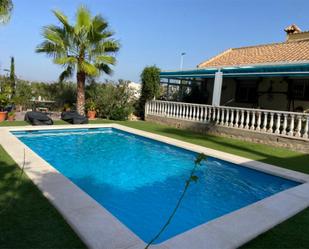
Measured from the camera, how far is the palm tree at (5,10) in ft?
29.6

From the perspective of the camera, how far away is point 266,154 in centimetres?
1100

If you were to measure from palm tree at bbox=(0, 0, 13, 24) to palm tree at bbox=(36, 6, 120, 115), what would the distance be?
23.3ft

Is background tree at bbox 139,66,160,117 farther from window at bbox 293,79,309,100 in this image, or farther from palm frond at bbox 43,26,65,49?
window at bbox 293,79,309,100

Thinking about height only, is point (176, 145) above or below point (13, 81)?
below

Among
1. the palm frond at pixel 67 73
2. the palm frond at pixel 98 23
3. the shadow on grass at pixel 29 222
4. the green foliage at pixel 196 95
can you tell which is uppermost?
the palm frond at pixel 98 23

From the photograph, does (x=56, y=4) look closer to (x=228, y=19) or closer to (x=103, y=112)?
(x=103, y=112)

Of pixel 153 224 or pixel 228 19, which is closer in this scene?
pixel 153 224

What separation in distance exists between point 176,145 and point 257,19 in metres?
14.8

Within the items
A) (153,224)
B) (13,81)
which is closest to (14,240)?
(153,224)

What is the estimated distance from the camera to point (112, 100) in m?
20.2

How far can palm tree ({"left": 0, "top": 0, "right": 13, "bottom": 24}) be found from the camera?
902cm

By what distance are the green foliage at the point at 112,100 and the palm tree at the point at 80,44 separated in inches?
93.9

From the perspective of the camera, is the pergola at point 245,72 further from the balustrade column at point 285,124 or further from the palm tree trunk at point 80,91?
the palm tree trunk at point 80,91

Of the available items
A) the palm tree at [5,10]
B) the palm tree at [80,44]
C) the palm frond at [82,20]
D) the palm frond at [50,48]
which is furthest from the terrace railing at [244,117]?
the palm tree at [5,10]
